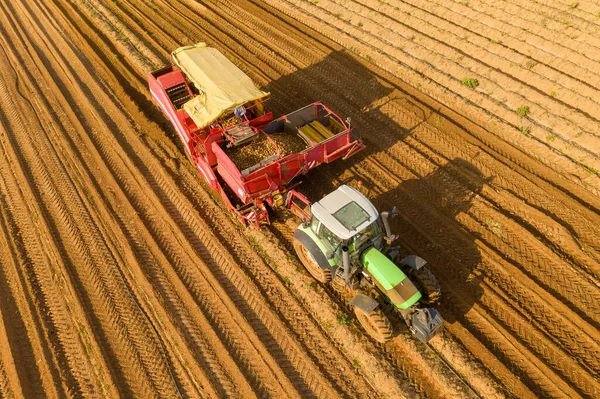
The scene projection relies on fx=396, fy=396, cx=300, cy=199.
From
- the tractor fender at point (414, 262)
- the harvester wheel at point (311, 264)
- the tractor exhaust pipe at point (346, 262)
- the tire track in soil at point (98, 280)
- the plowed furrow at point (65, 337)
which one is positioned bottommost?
the plowed furrow at point (65, 337)

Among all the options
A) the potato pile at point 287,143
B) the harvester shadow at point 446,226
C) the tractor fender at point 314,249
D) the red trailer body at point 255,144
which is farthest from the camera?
the potato pile at point 287,143

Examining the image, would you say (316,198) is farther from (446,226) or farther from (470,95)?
(470,95)

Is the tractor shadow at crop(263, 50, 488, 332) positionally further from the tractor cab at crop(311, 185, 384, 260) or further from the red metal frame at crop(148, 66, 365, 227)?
the tractor cab at crop(311, 185, 384, 260)

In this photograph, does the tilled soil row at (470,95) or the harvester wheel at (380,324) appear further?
the tilled soil row at (470,95)

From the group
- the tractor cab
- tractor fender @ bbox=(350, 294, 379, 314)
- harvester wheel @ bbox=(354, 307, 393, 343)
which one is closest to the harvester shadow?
harvester wheel @ bbox=(354, 307, 393, 343)

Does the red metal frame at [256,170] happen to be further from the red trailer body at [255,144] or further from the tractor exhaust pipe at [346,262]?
the tractor exhaust pipe at [346,262]

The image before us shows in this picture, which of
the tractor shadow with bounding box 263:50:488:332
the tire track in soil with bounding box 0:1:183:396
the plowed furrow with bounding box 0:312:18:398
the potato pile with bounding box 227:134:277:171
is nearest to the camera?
the plowed furrow with bounding box 0:312:18:398

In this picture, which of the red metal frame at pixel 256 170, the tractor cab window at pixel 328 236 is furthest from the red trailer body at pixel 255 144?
the tractor cab window at pixel 328 236
